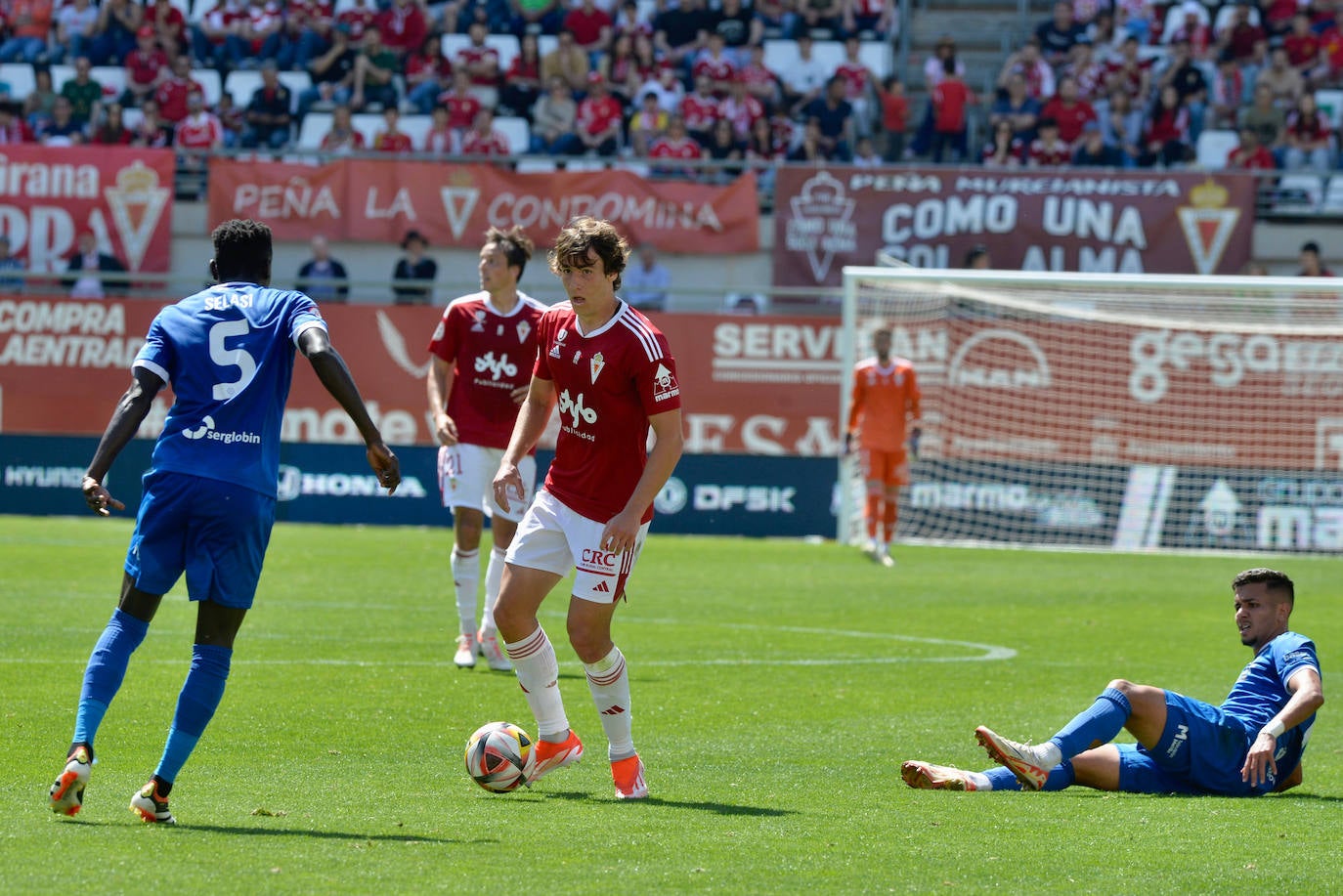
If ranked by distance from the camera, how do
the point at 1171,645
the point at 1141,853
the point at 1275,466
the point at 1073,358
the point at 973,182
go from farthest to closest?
1. the point at 973,182
2. the point at 1073,358
3. the point at 1275,466
4. the point at 1171,645
5. the point at 1141,853

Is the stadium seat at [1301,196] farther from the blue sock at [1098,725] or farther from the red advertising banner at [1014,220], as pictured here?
the blue sock at [1098,725]

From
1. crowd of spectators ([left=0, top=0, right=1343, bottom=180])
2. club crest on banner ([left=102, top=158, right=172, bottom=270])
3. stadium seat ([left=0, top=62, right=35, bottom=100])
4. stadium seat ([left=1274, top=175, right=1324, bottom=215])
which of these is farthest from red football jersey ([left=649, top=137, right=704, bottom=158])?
stadium seat ([left=0, top=62, right=35, bottom=100])

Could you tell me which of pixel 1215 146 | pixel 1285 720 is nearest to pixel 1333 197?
pixel 1215 146

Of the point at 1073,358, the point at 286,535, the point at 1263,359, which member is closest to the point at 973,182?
the point at 1073,358

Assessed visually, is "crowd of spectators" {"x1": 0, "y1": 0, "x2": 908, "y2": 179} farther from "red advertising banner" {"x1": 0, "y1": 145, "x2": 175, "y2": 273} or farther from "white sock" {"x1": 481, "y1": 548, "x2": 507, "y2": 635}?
"white sock" {"x1": 481, "y1": 548, "x2": 507, "y2": 635}

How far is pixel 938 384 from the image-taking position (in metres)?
22.2

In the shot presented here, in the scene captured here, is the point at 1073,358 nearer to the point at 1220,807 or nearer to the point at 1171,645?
the point at 1171,645

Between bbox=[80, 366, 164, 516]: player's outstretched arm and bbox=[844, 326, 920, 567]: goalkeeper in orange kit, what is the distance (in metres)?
13.2

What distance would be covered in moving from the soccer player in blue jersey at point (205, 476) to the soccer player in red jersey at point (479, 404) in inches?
173

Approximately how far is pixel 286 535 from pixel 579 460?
45.2ft

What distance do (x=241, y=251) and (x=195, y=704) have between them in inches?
63.7

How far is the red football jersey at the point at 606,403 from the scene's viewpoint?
6.82 m

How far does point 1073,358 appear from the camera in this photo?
22.1 metres

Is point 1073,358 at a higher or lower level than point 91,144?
lower
